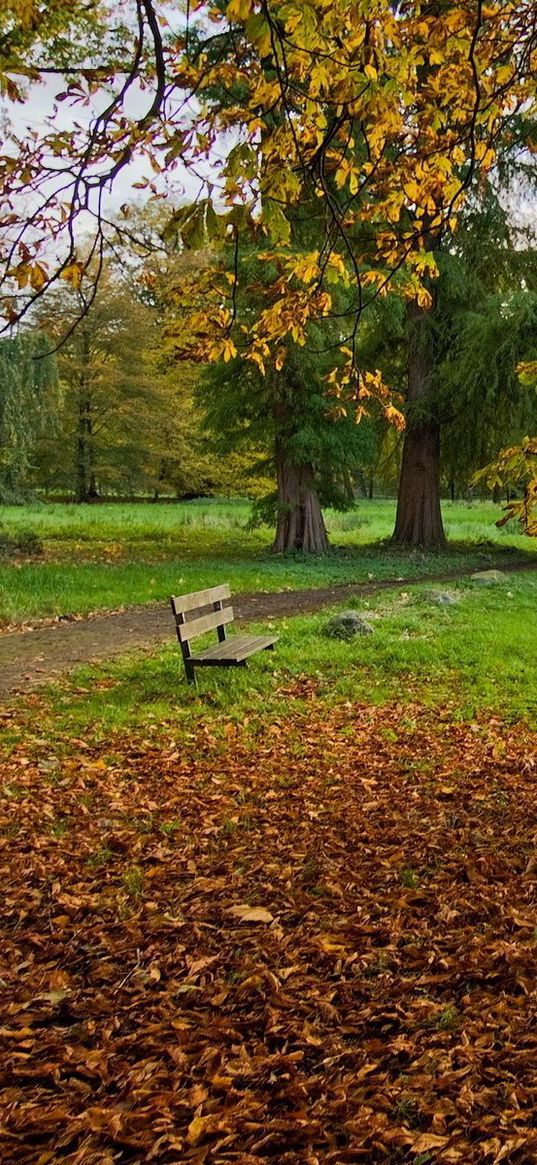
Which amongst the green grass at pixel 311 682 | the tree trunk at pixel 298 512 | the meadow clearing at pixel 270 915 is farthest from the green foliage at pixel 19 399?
the meadow clearing at pixel 270 915

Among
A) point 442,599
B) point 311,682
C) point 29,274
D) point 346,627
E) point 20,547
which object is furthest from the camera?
point 20,547

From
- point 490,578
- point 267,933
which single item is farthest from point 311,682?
point 490,578

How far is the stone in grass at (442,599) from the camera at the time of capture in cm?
1130

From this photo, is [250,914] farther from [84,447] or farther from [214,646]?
[84,447]

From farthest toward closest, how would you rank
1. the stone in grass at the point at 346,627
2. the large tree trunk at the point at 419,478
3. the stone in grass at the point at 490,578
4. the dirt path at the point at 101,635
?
1. the large tree trunk at the point at 419,478
2. the stone in grass at the point at 490,578
3. the stone in grass at the point at 346,627
4. the dirt path at the point at 101,635

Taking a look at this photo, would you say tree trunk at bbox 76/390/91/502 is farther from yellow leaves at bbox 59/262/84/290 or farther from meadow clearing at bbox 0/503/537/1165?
yellow leaves at bbox 59/262/84/290

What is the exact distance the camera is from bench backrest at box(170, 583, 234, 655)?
6812 millimetres

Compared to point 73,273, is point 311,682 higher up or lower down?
lower down

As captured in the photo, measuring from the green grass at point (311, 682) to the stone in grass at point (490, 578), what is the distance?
13.2ft

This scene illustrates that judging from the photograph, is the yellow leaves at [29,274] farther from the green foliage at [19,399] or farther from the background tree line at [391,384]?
the green foliage at [19,399]

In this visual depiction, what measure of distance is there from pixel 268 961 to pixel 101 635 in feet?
21.7

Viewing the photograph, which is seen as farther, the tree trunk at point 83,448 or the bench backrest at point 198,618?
the tree trunk at point 83,448

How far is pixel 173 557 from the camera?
57.3ft

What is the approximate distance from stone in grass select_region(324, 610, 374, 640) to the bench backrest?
1565 millimetres
